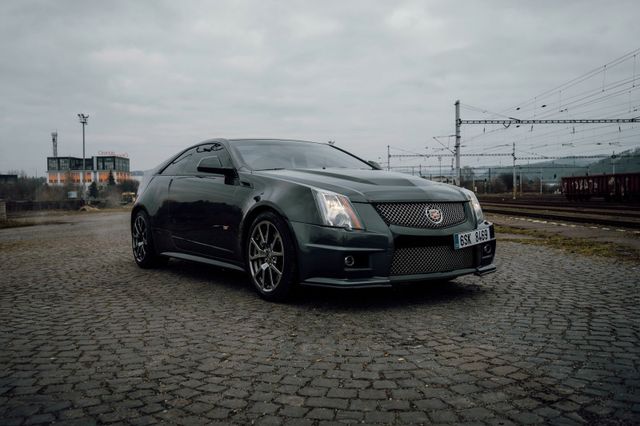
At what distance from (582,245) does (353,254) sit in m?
6.28

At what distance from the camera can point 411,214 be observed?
4.18 m

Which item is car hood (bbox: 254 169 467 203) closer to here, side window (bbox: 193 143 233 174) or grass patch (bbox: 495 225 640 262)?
side window (bbox: 193 143 233 174)

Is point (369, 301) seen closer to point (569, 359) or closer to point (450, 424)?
point (569, 359)

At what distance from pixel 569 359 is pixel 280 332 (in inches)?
69.8

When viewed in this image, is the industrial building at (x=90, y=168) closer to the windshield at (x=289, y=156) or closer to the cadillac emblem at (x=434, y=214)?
the windshield at (x=289, y=156)

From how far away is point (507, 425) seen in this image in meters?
2.11

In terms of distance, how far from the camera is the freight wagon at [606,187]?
96.1 ft

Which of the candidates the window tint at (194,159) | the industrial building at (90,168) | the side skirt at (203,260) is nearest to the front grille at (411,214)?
the side skirt at (203,260)

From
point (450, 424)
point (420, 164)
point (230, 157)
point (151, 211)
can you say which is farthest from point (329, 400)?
point (420, 164)

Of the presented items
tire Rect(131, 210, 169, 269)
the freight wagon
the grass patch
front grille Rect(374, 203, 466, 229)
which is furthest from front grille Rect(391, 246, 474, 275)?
the freight wagon

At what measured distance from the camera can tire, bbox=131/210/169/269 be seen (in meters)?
6.45

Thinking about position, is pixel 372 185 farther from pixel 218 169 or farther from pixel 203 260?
pixel 203 260

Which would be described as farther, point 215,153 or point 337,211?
point 215,153

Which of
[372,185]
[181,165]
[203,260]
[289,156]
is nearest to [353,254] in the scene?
[372,185]
